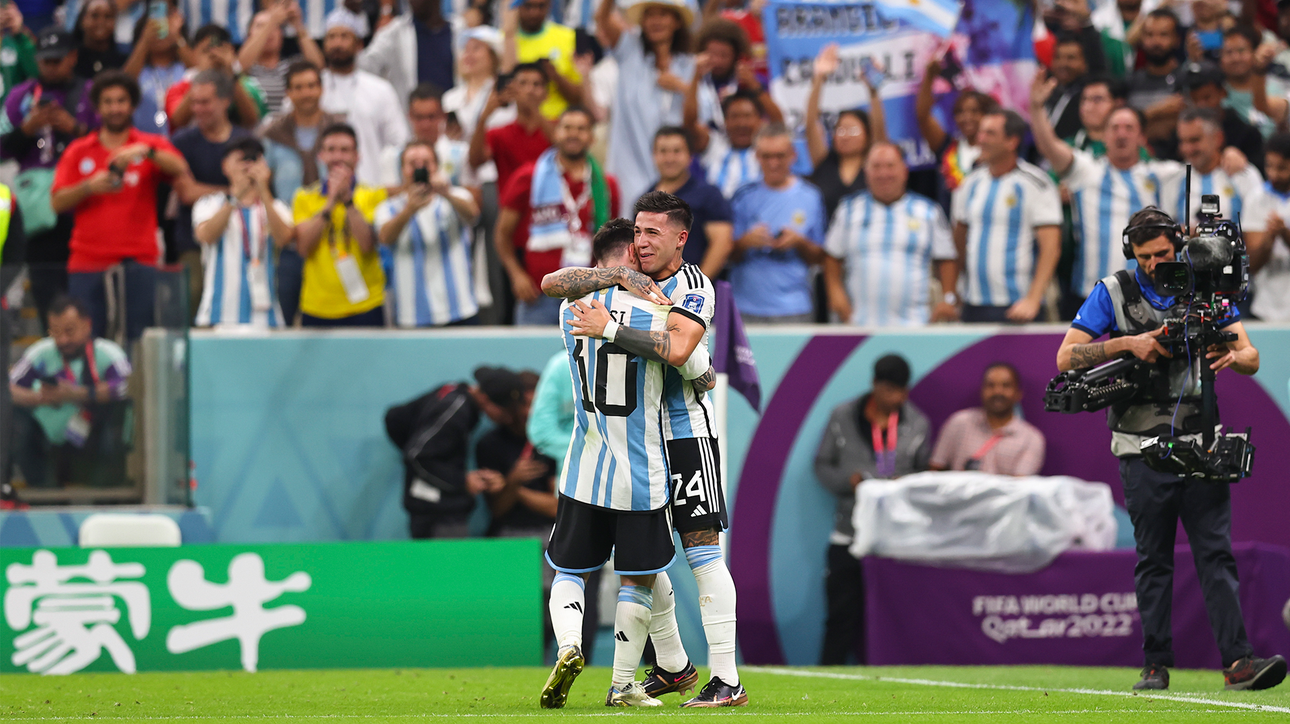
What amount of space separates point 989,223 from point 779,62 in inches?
102

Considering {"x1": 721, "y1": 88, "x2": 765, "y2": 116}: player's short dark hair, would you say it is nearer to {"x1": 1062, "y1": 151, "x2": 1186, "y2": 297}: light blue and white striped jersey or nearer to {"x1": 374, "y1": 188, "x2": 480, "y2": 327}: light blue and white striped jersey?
{"x1": 374, "y1": 188, "x2": 480, "y2": 327}: light blue and white striped jersey

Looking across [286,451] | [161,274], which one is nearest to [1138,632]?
[286,451]

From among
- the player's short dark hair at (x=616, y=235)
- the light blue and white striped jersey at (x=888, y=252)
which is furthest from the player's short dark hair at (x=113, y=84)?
the player's short dark hair at (x=616, y=235)

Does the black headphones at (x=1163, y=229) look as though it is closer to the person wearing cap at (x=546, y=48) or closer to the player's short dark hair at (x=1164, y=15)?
the player's short dark hair at (x=1164, y=15)

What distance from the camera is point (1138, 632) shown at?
11.3 metres

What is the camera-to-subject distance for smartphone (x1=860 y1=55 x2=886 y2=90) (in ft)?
44.2

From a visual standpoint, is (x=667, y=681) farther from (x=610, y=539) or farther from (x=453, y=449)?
(x=453, y=449)

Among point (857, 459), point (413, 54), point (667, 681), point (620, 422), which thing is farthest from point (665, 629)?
point (413, 54)

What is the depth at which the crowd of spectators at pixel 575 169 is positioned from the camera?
40.1 feet

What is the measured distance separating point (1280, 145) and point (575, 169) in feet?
18.1

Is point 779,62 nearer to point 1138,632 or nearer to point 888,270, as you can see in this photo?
point 888,270

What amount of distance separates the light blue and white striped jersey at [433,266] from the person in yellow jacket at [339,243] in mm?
194

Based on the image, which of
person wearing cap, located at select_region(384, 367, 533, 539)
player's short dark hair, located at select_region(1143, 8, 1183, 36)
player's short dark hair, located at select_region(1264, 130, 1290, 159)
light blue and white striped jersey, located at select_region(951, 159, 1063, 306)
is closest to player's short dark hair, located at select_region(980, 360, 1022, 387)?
light blue and white striped jersey, located at select_region(951, 159, 1063, 306)

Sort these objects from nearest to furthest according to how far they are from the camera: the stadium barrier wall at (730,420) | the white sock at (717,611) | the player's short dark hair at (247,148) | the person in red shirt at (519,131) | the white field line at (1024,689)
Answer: the white field line at (1024,689)
the white sock at (717,611)
the player's short dark hair at (247,148)
the stadium barrier wall at (730,420)
the person in red shirt at (519,131)
